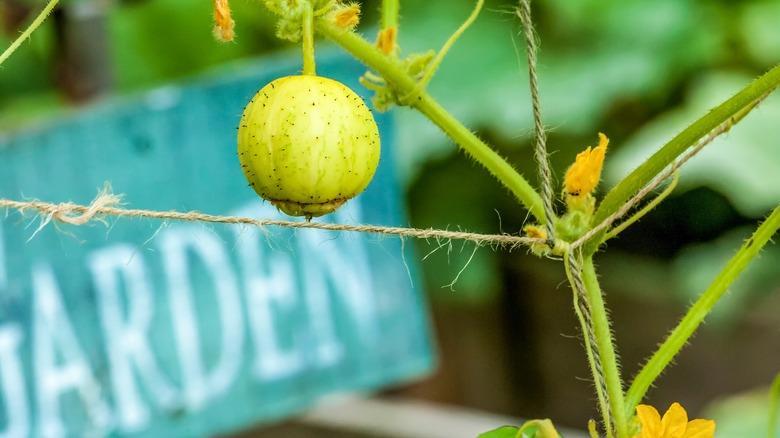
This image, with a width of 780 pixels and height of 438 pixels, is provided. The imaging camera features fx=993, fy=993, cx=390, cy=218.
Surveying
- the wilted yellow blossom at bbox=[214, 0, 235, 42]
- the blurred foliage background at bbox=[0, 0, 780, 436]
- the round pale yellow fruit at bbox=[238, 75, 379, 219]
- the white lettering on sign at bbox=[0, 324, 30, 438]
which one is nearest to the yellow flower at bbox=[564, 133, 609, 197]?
the round pale yellow fruit at bbox=[238, 75, 379, 219]

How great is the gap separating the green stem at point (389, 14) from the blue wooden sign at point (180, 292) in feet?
2.85

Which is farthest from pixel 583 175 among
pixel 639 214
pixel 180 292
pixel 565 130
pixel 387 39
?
pixel 565 130

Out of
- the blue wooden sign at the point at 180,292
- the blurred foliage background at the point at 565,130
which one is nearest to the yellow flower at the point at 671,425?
the blue wooden sign at the point at 180,292

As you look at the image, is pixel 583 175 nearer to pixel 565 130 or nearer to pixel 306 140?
pixel 306 140

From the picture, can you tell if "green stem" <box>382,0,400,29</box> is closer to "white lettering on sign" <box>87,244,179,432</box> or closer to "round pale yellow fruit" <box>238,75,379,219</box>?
"round pale yellow fruit" <box>238,75,379,219</box>

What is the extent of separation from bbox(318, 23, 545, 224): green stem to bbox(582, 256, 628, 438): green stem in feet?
0.17

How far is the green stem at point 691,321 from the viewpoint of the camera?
Result: 645mm

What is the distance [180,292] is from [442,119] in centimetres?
120

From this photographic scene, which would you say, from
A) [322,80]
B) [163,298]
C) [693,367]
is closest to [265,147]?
[322,80]

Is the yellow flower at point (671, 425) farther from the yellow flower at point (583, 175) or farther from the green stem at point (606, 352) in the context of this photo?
the yellow flower at point (583, 175)

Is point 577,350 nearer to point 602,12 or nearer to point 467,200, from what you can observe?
point 467,200

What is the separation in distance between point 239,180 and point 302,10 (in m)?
1.20

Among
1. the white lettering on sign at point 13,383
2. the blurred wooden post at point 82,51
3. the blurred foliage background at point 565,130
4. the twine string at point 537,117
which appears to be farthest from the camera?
the blurred foliage background at point 565,130

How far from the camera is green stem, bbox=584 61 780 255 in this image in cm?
62
